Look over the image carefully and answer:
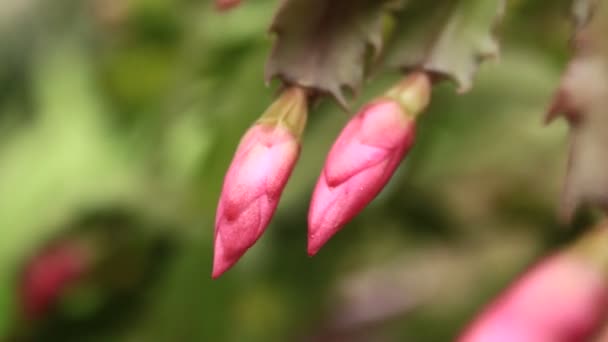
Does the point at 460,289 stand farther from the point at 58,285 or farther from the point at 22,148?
the point at 22,148

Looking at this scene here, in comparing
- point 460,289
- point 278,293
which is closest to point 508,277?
point 460,289

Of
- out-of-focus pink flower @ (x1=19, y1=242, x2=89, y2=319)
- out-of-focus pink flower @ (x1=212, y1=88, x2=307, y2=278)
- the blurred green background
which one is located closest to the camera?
out-of-focus pink flower @ (x1=212, y1=88, x2=307, y2=278)

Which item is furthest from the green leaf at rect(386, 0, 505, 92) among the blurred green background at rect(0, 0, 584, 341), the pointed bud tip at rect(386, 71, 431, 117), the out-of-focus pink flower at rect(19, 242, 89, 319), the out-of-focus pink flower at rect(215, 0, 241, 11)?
the out-of-focus pink flower at rect(19, 242, 89, 319)

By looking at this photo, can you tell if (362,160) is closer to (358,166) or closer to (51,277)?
(358,166)

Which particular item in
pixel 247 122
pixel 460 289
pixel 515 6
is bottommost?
pixel 460 289

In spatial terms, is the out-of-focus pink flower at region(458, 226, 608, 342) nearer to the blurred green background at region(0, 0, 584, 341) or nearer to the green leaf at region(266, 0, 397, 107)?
the green leaf at region(266, 0, 397, 107)

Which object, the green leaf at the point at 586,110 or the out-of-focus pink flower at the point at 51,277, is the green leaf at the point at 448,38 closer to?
the green leaf at the point at 586,110
